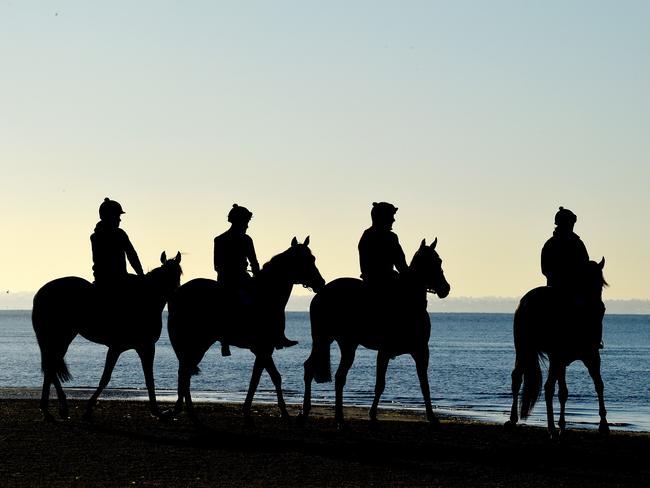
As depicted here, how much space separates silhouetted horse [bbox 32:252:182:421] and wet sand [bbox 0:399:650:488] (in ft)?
3.38

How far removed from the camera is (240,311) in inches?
749

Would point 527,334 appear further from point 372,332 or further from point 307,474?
point 307,474

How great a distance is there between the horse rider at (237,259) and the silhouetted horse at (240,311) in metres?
0.10

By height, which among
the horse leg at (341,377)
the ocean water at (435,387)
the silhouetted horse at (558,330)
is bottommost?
the ocean water at (435,387)

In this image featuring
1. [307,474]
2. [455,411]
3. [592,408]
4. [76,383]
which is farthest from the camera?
[76,383]

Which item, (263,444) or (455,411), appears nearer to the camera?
(263,444)

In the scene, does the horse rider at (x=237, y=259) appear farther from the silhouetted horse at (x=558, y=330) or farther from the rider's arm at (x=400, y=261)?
the silhouetted horse at (x=558, y=330)

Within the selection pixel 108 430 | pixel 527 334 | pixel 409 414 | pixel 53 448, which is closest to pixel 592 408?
pixel 409 414

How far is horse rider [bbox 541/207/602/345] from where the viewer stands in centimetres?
1767

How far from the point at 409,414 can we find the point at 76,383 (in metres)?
30.5

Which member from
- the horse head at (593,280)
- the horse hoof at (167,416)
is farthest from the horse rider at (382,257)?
the horse hoof at (167,416)

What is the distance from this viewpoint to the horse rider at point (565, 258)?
17.7 m

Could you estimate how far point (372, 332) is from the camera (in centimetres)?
1878

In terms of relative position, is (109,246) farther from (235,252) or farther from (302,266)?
(302,266)
